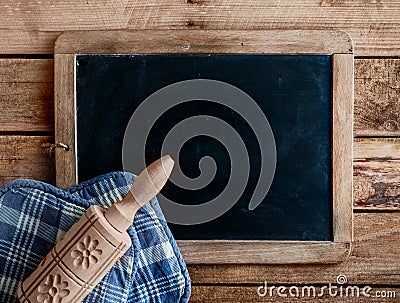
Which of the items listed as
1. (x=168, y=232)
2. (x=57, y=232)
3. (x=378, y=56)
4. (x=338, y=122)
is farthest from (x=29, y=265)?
(x=378, y=56)

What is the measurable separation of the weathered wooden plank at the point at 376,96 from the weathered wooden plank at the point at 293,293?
229 mm

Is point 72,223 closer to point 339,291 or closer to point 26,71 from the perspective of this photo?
point 26,71

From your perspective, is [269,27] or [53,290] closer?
[53,290]

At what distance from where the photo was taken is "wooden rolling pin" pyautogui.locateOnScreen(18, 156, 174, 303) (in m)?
0.70

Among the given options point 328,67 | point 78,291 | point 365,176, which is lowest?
point 78,291

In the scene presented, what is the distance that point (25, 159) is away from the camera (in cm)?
90

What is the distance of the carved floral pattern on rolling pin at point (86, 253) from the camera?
0.71 meters

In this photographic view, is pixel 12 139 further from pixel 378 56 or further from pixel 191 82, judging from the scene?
pixel 378 56

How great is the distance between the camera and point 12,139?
2.96 ft

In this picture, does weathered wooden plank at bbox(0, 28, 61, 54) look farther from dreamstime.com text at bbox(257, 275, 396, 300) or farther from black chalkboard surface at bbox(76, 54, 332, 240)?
dreamstime.com text at bbox(257, 275, 396, 300)

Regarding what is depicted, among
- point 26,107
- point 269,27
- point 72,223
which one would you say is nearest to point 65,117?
point 26,107

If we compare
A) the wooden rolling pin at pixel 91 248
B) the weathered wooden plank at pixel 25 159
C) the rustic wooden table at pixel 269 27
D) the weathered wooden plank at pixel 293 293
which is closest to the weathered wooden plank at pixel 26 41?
the rustic wooden table at pixel 269 27

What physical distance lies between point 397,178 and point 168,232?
13.6 inches

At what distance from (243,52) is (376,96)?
0.21 m
